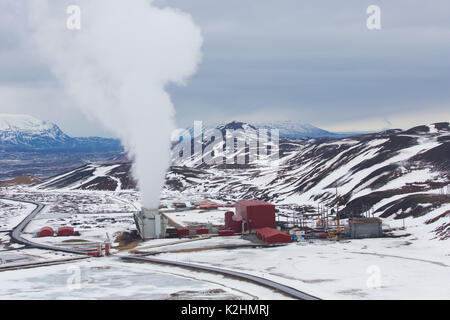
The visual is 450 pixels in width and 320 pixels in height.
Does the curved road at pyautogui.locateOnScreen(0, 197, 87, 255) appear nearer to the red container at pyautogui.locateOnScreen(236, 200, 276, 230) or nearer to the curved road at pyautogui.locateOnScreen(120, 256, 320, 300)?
the curved road at pyautogui.locateOnScreen(120, 256, 320, 300)

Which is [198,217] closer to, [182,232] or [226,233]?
[182,232]

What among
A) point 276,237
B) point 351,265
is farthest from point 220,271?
point 276,237

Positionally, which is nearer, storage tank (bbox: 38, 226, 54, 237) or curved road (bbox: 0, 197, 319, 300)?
curved road (bbox: 0, 197, 319, 300)

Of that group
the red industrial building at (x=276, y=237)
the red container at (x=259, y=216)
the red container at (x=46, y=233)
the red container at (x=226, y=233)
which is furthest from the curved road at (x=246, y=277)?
the red container at (x=46, y=233)

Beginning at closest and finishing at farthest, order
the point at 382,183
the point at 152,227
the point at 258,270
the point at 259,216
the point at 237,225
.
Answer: the point at 258,270
the point at 152,227
the point at 237,225
the point at 259,216
the point at 382,183

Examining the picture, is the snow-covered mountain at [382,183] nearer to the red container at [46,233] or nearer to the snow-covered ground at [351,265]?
the snow-covered ground at [351,265]

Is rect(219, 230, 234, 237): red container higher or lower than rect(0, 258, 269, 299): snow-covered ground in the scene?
higher

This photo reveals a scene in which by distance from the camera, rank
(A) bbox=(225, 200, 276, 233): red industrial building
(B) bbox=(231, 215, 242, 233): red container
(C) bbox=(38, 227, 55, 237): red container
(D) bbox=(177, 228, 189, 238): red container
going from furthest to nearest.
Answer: (C) bbox=(38, 227, 55, 237): red container < (B) bbox=(231, 215, 242, 233): red container < (A) bbox=(225, 200, 276, 233): red industrial building < (D) bbox=(177, 228, 189, 238): red container

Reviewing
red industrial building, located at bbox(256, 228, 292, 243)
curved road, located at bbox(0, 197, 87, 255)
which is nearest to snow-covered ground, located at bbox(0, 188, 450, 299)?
curved road, located at bbox(0, 197, 87, 255)

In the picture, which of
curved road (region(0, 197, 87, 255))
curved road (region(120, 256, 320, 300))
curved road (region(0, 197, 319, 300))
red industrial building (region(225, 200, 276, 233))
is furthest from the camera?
red industrial building (region(225, 200, 276, 233))
